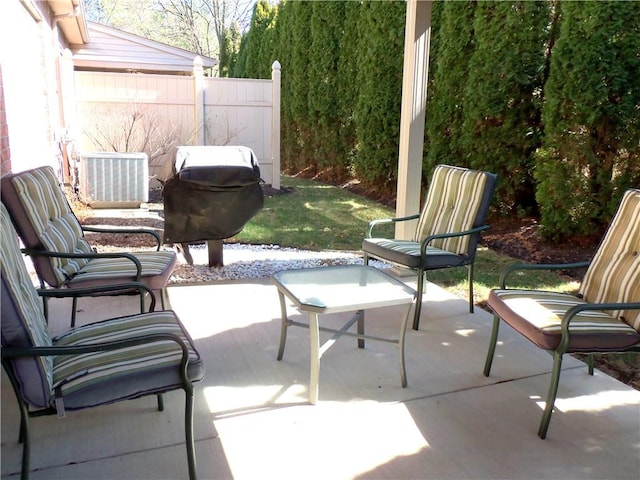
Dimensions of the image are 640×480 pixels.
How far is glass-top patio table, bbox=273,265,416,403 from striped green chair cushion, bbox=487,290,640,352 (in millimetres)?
482

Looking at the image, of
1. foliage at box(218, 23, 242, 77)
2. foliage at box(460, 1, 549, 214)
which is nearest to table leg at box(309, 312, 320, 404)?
foliage at box(460, 1, 549, 214)

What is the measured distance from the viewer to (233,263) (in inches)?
204

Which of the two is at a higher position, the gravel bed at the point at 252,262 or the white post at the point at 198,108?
the white post at the point at 198,108

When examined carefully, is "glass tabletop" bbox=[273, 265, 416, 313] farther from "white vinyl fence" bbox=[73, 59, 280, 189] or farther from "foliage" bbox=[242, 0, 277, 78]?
"foliage" bbox=[242, 0, 277, 78]

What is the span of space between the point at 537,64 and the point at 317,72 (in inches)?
217

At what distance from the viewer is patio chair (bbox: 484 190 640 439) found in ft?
7.76

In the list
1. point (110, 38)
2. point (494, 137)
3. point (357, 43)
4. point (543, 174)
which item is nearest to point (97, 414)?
point (543, 174)

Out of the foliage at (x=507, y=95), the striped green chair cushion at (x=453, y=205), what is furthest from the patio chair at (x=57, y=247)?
the foliage at (x=507, y=95)

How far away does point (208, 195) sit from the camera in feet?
14.6

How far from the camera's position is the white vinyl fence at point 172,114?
837cm

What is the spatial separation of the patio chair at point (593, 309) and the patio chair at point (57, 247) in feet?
6.28

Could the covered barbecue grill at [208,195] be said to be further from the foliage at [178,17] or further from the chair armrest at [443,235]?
the foliage at [178,17]

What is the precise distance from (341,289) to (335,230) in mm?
3993

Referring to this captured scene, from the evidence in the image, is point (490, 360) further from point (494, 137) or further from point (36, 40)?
point (36, 40)
